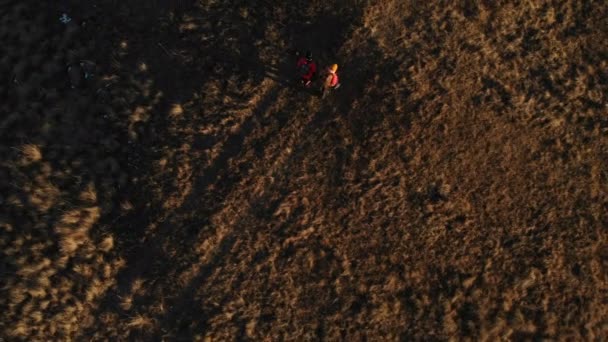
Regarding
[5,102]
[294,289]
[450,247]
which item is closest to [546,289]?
[450,247]

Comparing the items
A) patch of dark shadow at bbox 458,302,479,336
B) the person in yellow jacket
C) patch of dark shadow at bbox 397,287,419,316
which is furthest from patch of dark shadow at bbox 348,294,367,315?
the person in yellow jacket

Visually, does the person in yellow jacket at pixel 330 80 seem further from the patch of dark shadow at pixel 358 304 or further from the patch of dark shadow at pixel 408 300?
the patch of dark shadow at pixel 408 300

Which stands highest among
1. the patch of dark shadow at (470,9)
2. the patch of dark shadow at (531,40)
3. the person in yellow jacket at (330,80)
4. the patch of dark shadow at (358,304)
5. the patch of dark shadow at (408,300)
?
the patch of dark shadow at (470,9)

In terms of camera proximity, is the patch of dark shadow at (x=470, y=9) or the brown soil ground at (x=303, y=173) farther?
the patch of dark shadow at (x=470, y=9)

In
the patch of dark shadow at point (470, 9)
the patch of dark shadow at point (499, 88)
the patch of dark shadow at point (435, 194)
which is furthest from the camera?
the patch of dark shadow at point (470, 9)

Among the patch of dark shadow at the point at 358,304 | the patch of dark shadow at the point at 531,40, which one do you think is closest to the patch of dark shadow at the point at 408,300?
the patch of dark shadow at the point at 358,304

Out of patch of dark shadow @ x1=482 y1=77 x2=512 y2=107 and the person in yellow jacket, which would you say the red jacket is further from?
patch of dark shadow @ x1=482 y1=77 x2=512 y2=107
